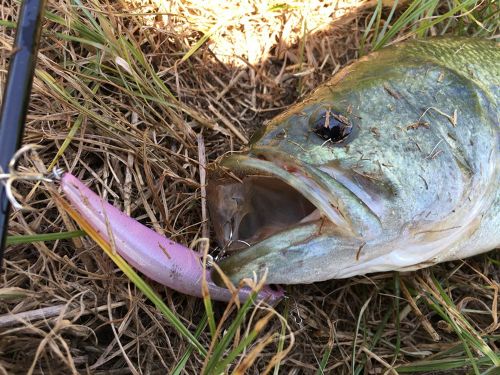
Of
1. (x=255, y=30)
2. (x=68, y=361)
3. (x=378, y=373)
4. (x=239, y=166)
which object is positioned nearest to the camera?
(x=68, y=361)

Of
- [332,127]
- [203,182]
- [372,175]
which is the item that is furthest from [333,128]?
[203,182]

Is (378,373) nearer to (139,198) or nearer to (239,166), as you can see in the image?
(239,166)

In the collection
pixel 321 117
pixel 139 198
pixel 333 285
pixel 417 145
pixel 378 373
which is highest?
pixel 321 117

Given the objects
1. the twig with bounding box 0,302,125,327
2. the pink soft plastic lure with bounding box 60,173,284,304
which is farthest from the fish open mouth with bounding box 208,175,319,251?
the twig with bounding box 0,302,125,327

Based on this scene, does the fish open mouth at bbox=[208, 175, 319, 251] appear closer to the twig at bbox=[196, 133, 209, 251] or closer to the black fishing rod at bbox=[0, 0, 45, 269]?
the twig at bbox=[196, 133, 209, 251]

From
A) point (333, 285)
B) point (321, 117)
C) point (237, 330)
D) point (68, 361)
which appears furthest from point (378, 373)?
point (68, 361)

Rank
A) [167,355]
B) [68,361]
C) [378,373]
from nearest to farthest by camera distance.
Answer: [68,361] → [167,355] → [378,373]
